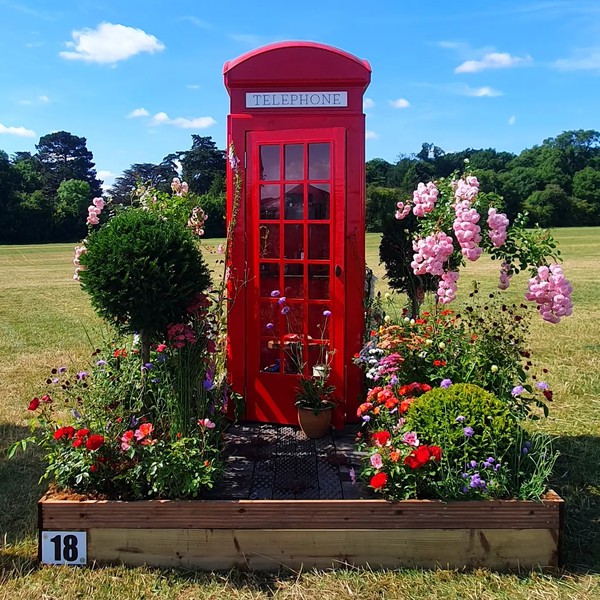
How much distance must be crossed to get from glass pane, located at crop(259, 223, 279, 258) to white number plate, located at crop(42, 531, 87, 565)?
247 centimetres

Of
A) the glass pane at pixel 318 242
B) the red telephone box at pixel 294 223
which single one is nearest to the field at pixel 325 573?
the red telephone box at pixel 294 223

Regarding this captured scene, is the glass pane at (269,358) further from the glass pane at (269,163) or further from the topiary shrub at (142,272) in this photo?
the glass pane at (269,163)

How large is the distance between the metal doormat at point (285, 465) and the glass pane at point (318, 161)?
2086 mm

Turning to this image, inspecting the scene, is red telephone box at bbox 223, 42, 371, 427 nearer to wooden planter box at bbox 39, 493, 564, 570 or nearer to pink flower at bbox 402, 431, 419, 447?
pink flower at bbox 402, 431, 419, 447

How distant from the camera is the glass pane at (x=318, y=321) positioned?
15.1 ft

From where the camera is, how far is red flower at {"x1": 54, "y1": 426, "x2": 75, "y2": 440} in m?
3.21

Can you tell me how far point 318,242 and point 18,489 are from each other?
2.95 m

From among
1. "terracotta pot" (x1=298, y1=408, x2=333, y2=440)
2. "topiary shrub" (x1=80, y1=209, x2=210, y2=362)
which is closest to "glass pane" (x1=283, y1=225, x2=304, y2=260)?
"topiary shrub" (x1=80, y1=209, x2=210, y2=362)

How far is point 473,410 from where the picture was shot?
324cm

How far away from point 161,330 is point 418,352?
1882mm

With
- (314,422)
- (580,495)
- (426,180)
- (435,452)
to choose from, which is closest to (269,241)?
(314,422)

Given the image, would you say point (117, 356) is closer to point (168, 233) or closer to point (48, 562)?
point (168, 233)

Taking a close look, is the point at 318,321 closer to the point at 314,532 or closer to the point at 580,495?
the point at 314,532

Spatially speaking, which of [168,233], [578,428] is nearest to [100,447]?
[168,233]
